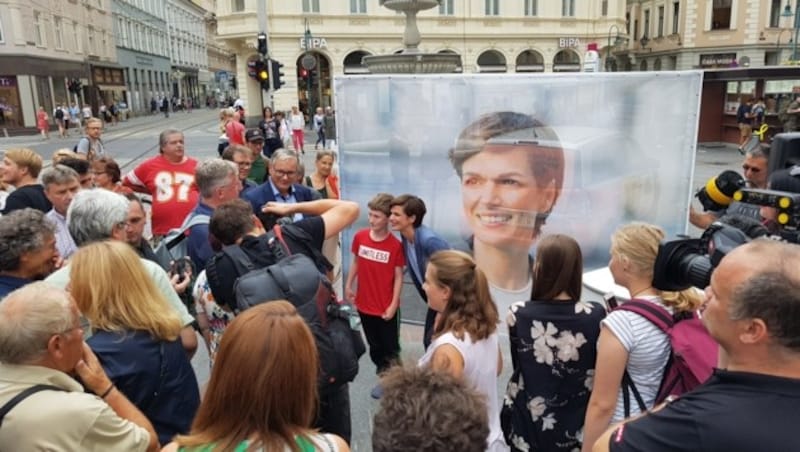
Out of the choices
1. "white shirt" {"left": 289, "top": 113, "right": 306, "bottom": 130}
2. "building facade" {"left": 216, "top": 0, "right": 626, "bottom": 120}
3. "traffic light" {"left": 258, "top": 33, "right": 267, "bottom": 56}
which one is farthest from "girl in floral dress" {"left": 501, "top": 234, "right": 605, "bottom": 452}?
"building facade" {"left": 216, "top": 0, "right": 626, "bottom": 120}

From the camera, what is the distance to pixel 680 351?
204 centimetres

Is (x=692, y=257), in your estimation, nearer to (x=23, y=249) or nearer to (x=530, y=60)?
(x=23, y=249)

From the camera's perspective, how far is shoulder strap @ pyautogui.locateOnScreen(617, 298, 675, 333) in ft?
7.08

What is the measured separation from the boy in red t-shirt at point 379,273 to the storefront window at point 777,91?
18.5 m

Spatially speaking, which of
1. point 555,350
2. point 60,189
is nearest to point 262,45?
point 60,189

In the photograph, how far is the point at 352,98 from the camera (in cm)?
503

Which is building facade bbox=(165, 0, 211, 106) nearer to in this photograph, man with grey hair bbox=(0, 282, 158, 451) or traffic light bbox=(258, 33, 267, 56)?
traffic light bbox=(258, 33, 267, 56)

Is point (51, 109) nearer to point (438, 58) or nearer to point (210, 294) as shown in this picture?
point (438, 58)

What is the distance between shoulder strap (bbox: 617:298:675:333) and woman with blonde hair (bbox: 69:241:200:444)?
181 cm

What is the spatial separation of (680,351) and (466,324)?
2.86 feet

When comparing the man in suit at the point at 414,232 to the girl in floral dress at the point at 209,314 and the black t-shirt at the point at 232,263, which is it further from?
the girl in floral dress at the point at 209,314

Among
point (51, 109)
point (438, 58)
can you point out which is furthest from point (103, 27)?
point (438, 58)

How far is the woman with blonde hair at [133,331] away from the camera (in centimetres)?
214

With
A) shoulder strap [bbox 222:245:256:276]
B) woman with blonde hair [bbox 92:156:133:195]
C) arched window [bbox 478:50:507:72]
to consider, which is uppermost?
arched window [bbox 478:50:507:72]
